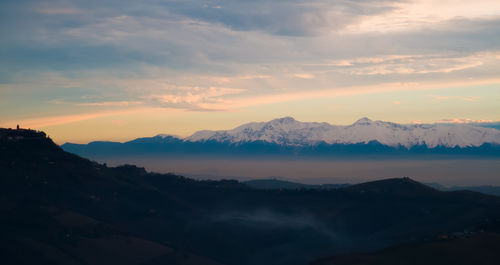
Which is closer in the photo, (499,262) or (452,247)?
(499,262)

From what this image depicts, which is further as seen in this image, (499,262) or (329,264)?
(329,264)

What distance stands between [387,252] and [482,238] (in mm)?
36298

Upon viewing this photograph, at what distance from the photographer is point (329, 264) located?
194 metres

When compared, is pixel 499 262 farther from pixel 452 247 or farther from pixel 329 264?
pixel 329 264

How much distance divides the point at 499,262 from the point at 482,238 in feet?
64.5

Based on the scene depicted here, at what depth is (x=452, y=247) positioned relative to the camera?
19125 cm

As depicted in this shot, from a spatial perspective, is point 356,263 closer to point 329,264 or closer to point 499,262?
point 329,264

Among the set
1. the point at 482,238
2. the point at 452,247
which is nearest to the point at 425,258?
the point at 452,247

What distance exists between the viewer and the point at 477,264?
177 m

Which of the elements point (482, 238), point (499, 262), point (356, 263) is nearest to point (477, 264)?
point (499, 262)

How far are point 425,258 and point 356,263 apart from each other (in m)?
24.2

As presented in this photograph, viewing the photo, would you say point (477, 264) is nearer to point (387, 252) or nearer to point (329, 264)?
point (387, 252)

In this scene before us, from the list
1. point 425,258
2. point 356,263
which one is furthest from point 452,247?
point 356,263

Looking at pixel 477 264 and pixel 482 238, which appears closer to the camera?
pixel 477 264
